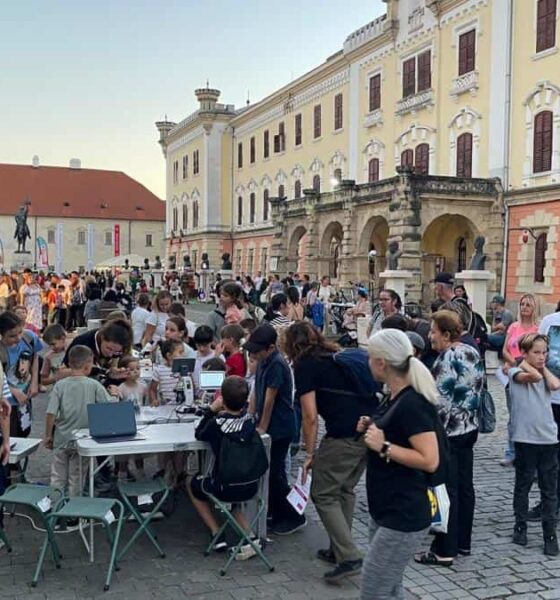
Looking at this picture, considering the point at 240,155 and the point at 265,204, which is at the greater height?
the point at 240,155

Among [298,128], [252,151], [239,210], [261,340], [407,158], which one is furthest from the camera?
[239,210]

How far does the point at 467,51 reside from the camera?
28688 millimetres

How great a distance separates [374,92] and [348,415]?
107ft

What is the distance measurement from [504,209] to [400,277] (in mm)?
8710

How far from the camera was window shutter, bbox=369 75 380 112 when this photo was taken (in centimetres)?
3509

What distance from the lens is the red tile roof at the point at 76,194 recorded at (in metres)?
80.8

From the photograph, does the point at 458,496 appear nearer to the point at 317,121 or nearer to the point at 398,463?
the point at 398,463

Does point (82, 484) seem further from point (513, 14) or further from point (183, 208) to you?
point (183, 208)

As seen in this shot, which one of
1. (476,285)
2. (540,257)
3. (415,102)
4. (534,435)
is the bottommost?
(534,435)

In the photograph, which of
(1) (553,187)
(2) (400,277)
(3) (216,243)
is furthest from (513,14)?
(3) (216,243)

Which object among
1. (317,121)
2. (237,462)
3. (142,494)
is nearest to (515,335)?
(237,462)

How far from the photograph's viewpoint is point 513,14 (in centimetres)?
2620

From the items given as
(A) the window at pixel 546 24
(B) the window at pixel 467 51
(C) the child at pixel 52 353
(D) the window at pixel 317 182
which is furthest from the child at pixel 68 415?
(D) the window at pixel 317 182

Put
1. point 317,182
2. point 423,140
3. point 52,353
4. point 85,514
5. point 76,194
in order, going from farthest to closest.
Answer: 1. point 76,194
2. point 317,182
3. point 423,140
4. point 52,353
5. point 85,514
